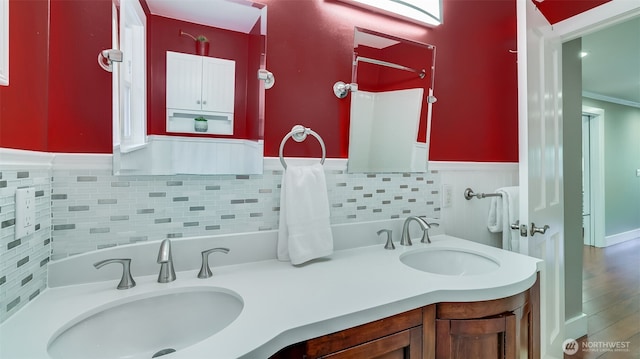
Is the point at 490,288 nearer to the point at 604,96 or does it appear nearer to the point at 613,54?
the point at 613,54

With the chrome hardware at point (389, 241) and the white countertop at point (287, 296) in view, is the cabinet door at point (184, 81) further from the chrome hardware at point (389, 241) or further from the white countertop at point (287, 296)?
the chrome hardware at point (389, 241)

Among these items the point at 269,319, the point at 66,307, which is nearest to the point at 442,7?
the point at 269,319

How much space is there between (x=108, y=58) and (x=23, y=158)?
375 mm

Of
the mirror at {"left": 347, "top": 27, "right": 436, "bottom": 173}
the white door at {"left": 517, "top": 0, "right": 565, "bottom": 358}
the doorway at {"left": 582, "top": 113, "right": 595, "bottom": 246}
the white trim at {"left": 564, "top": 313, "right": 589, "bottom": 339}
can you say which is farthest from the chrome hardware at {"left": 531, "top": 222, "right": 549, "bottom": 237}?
the doorway at {"left": 582, "top": 113, "right": 595, "bottom": 246}

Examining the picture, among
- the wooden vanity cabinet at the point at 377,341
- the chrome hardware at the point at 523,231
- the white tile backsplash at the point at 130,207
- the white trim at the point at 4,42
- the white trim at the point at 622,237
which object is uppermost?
the white trim at the point at 4,42

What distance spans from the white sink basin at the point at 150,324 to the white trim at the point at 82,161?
0.41 metres

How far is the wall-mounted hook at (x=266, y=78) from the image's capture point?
1123 mm

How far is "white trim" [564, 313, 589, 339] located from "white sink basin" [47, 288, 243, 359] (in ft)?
7.38

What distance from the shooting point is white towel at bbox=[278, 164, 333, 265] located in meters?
1.09

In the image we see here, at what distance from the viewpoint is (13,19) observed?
2.21 ft

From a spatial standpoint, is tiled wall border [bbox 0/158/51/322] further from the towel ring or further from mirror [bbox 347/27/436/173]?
mirror [bbox 347/27/436/173]

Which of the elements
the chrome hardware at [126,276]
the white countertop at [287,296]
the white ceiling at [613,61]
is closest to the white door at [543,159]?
the white countertop at [287,296]

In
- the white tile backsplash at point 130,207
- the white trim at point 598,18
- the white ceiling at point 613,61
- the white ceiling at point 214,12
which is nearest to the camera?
the white tile backsplash at point 130,207

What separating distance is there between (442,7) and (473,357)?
1.61 meters
